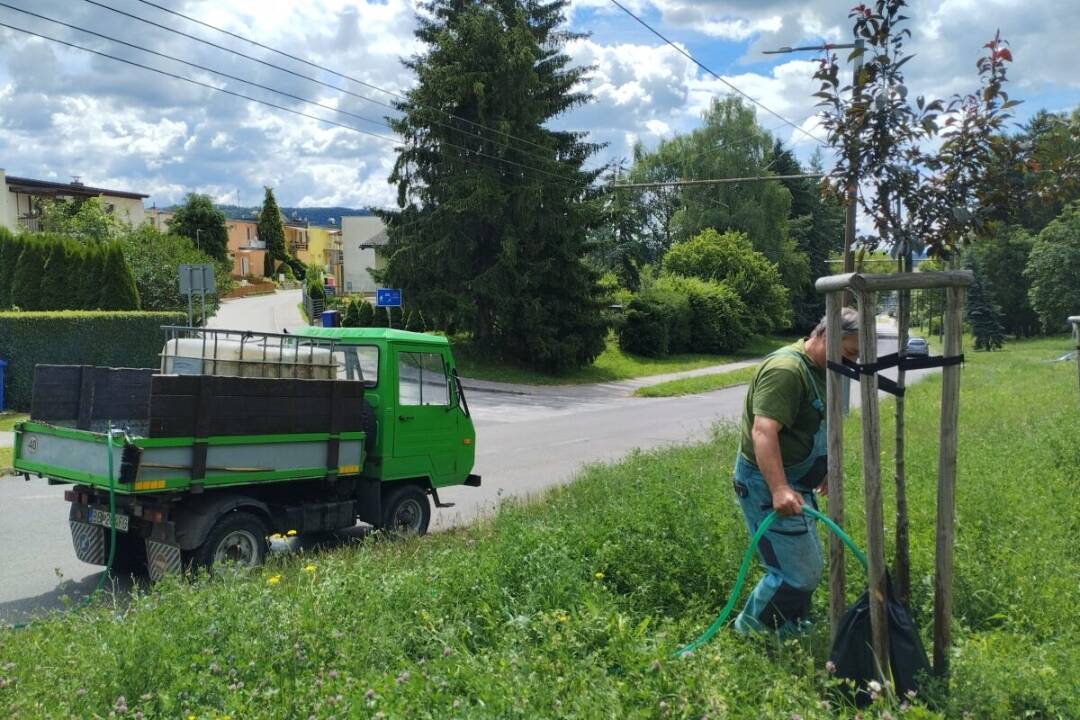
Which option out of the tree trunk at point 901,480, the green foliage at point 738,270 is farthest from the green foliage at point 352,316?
the tree trunk at point 901,480

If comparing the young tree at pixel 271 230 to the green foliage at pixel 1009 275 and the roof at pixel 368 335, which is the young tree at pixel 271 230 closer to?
the green foliage at pixel 1009 275

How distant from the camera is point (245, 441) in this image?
7.26 meters

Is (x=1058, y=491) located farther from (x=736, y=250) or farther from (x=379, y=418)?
(x=736, y=250)

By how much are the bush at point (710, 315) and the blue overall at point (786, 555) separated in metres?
42.3

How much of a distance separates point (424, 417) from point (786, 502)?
17.5ft

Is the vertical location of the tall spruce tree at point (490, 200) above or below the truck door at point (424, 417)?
above

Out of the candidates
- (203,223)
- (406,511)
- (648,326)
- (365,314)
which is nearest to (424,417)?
(406,511)

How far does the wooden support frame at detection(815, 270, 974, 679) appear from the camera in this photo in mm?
3867

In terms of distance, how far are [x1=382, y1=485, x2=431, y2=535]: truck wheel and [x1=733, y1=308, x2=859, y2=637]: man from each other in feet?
15.3

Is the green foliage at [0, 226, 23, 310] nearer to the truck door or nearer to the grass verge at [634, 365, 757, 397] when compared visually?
the grass verge at [634, 365, 757, 397]

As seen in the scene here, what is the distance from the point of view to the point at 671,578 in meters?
5.21

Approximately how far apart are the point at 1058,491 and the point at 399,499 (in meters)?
5.62

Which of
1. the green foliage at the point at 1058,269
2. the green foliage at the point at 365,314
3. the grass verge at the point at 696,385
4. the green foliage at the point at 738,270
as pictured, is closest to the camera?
the grass verge at the point at 696,385

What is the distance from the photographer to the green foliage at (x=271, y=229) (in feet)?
329
